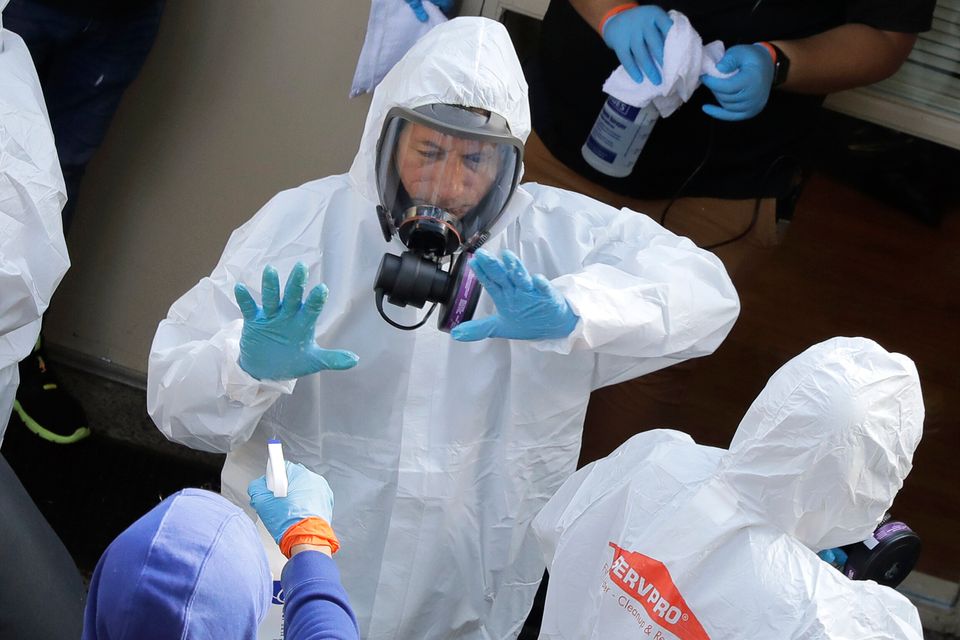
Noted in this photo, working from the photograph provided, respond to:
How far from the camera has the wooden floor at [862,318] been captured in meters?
3.11

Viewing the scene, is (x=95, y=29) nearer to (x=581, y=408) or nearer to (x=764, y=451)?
(x=581, y=408)

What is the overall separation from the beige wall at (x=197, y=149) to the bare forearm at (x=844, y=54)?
98cm

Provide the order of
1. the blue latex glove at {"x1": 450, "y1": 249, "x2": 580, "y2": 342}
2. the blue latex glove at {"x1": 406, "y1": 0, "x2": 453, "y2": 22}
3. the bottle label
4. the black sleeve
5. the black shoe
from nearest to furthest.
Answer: the blue latex glove at {"x1": 450, "y1": 249, "x2": 580, "y2": 342}, the black sleeve, the bottle label, the blue latex glove at {"x1": 406, "y1": 0, "x2": 453, "y2": 22}, the black shoe

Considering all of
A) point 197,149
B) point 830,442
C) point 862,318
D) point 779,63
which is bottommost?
point 862,318

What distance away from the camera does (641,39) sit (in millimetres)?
2031

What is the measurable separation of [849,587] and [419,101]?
3.29 feet

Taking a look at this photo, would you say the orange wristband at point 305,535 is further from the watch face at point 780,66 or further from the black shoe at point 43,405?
the black shoe at point 43,405

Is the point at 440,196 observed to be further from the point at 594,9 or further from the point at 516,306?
the point at 594,9

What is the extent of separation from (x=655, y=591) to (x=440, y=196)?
0.73 metres

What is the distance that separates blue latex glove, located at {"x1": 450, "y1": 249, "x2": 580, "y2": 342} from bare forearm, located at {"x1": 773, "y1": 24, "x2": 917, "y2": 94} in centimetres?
79

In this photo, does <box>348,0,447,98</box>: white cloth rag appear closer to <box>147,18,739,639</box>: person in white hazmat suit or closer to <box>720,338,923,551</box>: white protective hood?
<box>147,18,739,639</box>: person in white hazmat suit

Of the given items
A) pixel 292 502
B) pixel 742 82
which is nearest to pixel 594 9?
pixel 742 82

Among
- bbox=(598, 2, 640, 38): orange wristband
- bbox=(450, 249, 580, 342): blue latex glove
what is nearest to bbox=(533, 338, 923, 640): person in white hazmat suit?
bbox=(450, 249, 580, 342): blue latex glove

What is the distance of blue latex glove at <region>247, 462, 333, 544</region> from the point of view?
4.64 ft
